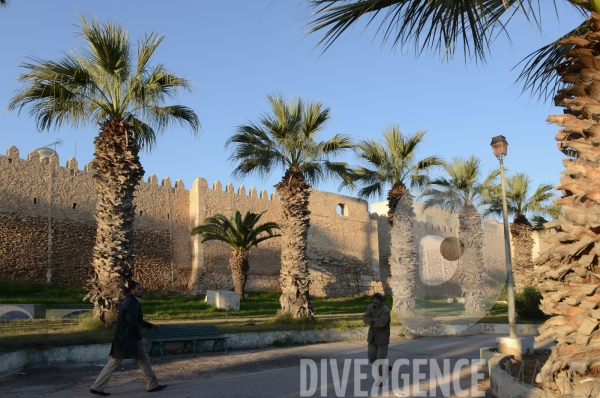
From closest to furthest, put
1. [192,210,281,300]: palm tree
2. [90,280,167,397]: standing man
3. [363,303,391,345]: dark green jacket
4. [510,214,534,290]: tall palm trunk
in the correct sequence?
[90,280,167,397]: standing man
[363,303,391,345]: dark green jacket
[192,210,281,300]: palm tree
[510,214,534,290]: tall palm trunk

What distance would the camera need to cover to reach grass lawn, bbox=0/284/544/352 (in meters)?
7.76

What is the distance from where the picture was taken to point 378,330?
6328mm

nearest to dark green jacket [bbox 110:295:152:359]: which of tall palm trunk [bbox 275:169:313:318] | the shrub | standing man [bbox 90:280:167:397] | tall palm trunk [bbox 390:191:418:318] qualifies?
standing man [bbox 90:280:167:397]

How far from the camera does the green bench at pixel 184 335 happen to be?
26.5 feet

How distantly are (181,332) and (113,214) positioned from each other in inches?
105

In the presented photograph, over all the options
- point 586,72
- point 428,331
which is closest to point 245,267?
point 428,331

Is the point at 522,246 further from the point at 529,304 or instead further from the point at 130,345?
the point at 130,345

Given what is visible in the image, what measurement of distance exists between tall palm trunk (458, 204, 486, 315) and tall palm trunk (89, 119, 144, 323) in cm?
586

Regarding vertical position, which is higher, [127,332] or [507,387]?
[127,332]

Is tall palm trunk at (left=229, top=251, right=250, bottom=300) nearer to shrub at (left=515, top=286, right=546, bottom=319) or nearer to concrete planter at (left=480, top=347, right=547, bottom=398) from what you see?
shrub at (left=515, top=286, right=546, bottom=319)

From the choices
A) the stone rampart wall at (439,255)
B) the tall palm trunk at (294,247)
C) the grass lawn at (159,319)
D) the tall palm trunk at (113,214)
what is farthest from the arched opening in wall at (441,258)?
the tall palm trunk at (113,214)

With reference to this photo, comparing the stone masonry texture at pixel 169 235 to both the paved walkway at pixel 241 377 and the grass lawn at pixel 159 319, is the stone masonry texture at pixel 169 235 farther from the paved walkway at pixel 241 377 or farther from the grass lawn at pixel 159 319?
the paved walkway at pixel 241 377

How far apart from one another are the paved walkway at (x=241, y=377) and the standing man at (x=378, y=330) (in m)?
0.38

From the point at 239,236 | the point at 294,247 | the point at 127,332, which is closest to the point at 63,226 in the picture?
the point at 239,236
